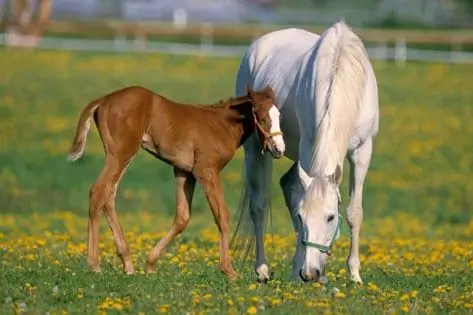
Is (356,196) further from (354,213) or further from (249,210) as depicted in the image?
(249,210)

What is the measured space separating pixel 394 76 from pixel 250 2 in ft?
125

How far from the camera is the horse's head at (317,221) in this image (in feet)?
28.4

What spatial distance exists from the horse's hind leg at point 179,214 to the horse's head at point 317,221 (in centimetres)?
110

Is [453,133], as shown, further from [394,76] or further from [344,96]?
[344,96]

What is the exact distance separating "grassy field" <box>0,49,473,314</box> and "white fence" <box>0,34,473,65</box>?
148cm

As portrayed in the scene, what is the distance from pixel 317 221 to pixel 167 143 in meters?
1.32

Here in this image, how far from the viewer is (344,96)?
31.3 feet

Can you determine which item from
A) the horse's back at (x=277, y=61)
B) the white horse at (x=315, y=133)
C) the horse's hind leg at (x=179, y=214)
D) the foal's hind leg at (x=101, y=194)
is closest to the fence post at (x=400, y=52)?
the horse's back at (x=277, y=61)

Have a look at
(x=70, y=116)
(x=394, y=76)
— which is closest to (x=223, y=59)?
(x=394, y=76)

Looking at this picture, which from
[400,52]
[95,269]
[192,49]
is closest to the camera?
[95,269]

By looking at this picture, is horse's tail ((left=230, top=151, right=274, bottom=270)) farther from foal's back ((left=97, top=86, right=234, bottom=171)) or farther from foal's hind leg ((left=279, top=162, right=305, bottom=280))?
foal's back ((left=97, top=86, right=234, bottom=171))

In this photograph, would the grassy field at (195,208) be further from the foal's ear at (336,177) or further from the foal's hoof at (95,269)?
the foal's ear at (336,177)

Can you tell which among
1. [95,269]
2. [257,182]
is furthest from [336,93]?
[95,269]

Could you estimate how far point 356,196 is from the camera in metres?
10.2
